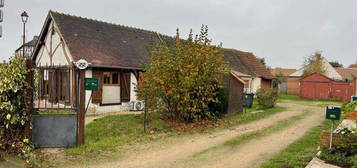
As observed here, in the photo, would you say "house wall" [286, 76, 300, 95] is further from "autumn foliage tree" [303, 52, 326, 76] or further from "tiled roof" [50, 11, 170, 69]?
"tiled roof" [50, 11, 170, 69]

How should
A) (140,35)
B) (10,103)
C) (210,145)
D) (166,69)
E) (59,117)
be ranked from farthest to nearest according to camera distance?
1. (140,35)
2. (166,69)
3. (210,145)
4. (59,117)
5. (10,103)

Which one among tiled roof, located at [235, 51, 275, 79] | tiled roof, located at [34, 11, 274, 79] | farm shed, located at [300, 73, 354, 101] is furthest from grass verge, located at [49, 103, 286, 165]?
farm shed, located at [300, 73, 354, 101]

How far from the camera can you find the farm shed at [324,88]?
2483 cm

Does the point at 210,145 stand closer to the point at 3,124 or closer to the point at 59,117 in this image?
the point at 59,117

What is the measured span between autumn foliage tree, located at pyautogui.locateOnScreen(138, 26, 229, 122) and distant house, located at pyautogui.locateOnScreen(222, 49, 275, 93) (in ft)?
45.8

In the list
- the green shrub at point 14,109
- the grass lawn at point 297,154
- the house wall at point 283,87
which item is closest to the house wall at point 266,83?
the house wall at point 283,87

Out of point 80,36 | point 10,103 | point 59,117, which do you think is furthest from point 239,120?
point 80,36

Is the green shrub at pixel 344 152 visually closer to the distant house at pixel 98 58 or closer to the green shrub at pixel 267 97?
the distant house at pixel 98 58

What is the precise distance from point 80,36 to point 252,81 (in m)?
16.7

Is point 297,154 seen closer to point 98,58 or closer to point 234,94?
point 234,94

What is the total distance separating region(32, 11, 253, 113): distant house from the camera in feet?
42.9

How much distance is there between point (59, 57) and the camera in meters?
14.2

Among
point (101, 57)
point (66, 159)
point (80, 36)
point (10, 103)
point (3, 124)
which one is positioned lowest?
point (66, 159)

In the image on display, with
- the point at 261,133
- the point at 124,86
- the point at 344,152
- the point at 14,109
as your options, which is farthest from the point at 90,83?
the point at 124,86
